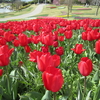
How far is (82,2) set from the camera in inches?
2365

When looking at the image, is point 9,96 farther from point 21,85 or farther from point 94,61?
point 94,61

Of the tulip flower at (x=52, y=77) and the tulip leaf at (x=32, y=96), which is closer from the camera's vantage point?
the tulip flower at (x=52, y=77)

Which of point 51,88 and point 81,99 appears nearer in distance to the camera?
point 51,88

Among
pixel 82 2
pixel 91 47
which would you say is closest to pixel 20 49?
pixel 91 47

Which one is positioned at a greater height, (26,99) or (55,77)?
(55,77)

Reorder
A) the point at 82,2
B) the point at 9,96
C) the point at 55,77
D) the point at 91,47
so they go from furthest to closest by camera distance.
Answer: the point at 82,2
the point at 91,47
the point at 9,96
the point at 55,77

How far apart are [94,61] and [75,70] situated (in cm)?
44

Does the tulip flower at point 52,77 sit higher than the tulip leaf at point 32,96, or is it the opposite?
the tulip flower at point 52,77

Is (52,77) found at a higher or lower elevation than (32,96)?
higher

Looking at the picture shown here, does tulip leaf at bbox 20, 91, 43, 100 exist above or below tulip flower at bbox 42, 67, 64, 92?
below

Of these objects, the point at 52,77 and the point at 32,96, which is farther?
the point at 32,96

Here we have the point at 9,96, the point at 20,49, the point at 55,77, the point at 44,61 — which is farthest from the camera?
the point at 20,49

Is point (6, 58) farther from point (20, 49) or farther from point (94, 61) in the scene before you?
point (20, 49)

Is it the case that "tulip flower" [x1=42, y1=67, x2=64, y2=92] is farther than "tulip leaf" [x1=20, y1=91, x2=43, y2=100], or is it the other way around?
"tulip leaf" [x1=20, y1=91, x2=43, y2=100]
